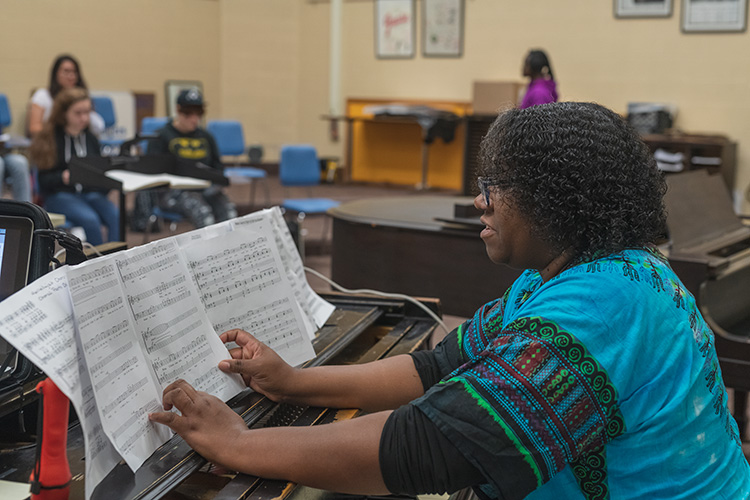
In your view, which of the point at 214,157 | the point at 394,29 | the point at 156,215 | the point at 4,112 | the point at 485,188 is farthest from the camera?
the point at 394,29

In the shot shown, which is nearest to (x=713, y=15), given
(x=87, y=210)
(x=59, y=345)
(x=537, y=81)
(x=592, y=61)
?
(x=592, y=61)

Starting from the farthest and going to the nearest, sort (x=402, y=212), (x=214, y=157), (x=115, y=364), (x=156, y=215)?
(x=156, y=215) → (x=214, y=157) → (x=402, y=212) → (x=115, y=364)

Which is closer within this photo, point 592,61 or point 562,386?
point 562,386

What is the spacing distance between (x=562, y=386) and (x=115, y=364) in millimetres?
538

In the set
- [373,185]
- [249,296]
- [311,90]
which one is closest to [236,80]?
[311,90]

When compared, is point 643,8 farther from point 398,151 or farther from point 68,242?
point 68,242

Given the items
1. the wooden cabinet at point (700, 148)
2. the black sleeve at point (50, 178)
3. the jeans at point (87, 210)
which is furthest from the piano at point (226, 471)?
the wooden cabinet at point (700, 148)

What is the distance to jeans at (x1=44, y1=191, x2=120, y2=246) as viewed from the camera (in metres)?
4.57

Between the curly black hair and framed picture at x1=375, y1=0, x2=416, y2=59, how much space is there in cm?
834

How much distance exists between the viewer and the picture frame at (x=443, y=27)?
8789mm

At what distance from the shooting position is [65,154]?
463 centimetres

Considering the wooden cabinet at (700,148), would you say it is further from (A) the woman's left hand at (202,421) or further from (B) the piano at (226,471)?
(A) the woman's left hand at (202,421)

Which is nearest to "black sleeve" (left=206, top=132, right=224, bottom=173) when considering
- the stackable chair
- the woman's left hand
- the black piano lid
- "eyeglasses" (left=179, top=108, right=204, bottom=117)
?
"eyeglasses" (left=179, top=108, right=204, bottom=117)

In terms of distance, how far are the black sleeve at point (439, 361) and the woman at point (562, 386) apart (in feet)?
0.81
